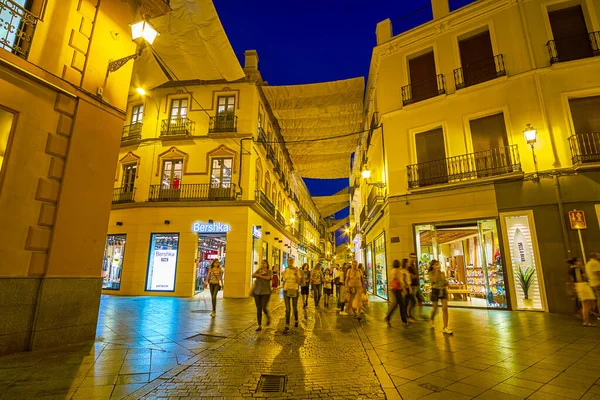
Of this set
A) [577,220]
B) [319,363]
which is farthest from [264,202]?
[319,363]

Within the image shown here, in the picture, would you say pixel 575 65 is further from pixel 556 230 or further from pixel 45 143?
pixel 45 143

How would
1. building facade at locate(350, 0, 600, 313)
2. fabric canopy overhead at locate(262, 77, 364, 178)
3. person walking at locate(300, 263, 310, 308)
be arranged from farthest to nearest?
fabric canopy overhead at locate(262, 77, 364, 178) → person walking at locate(300, 263, 310, 308) → building facade at locate(350, 0, 600, 313)

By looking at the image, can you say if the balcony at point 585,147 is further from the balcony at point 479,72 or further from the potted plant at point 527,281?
the potted plant at point 527,281

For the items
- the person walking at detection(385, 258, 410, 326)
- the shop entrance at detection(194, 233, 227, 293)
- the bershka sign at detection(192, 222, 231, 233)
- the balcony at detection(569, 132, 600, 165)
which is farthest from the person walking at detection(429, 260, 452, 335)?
the shop entrance at detection(194, 233, 227, 293)

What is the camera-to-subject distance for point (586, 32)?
11.0m

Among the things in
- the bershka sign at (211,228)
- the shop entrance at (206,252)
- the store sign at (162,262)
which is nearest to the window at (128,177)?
the store sign at (162,262)

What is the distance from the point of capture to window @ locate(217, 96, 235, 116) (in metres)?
17.7

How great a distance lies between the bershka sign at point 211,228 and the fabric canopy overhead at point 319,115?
723 centimetres

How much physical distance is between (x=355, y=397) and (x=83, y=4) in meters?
8.91

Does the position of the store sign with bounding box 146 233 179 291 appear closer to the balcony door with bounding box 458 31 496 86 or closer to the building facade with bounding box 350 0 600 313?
the building facade with bounding box 350 0 600 313

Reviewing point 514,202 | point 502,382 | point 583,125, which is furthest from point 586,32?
point 502,382

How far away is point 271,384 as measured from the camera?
13.1ft

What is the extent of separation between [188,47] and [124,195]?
10.4m

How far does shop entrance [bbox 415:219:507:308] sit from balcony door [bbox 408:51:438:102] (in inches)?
228
